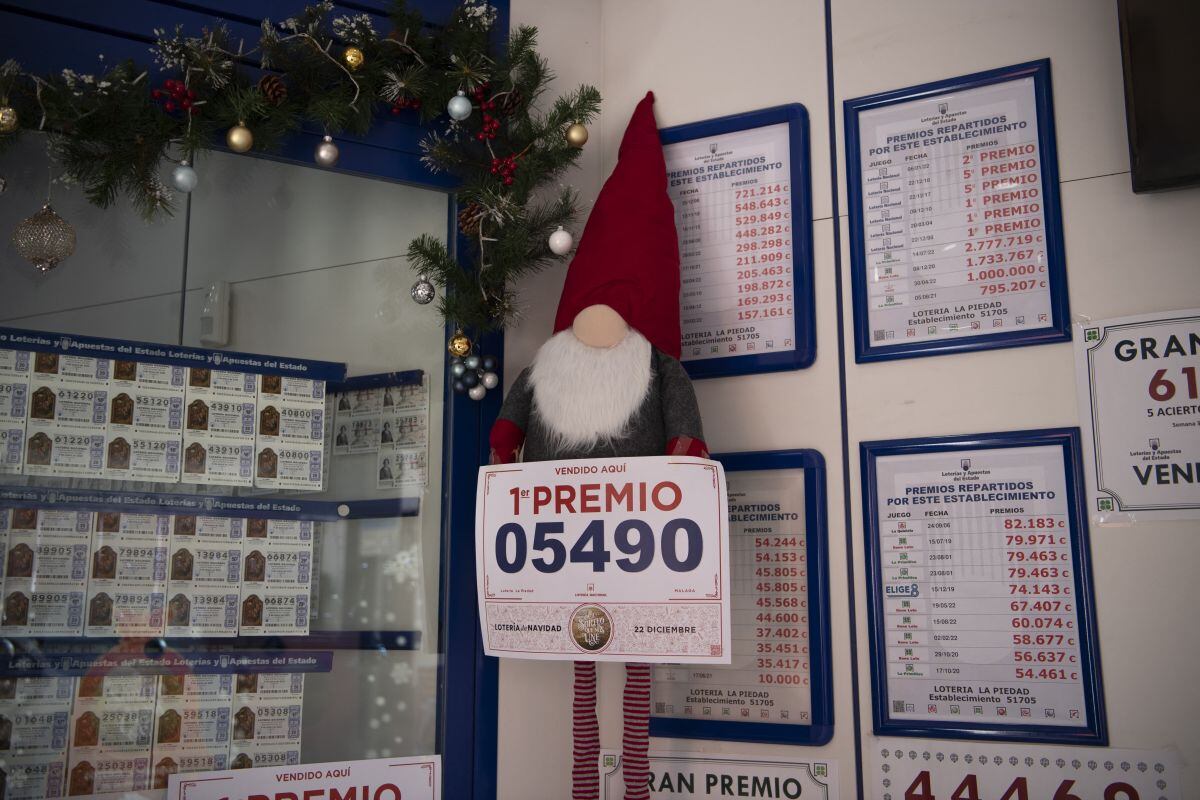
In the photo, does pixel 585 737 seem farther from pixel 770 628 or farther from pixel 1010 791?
pixel 1010 791

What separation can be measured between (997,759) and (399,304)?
64.6 inches

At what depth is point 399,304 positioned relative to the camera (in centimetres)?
242

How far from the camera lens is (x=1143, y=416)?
199 cm

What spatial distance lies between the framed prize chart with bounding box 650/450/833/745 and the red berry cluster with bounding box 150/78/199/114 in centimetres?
142

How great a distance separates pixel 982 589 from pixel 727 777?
701 millimetres

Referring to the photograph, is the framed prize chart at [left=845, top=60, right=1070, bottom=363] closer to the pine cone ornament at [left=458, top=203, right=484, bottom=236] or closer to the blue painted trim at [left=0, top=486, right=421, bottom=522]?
the pine cone ornament at [left=458, top=203, right=484, bottom=236]

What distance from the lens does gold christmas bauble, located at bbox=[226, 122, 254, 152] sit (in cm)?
215

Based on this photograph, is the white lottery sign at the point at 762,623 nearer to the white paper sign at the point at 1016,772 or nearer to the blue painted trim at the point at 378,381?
the white paper sign at the point at 1016,772

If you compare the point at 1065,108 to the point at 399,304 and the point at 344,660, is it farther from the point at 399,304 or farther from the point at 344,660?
the point at 344,660

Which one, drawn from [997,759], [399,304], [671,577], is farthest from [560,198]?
[997,759]

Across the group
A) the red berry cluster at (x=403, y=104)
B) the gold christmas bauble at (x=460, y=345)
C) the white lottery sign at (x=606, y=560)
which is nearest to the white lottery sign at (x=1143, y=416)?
the white lottery sign at (x=606, y=560)

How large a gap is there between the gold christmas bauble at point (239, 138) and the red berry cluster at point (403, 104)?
349mm

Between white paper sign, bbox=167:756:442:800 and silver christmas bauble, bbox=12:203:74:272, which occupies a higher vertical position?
silver christmas bauble, bbox=12:203:74:272

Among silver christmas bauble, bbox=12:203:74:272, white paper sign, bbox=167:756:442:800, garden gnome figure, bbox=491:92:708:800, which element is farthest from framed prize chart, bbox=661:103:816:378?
silver christmas bauble, bbox=12:203:74:272
